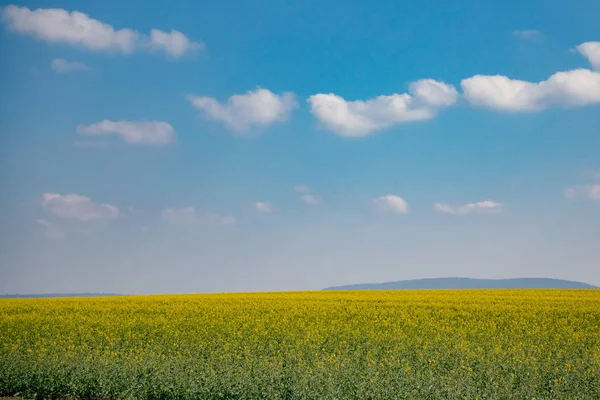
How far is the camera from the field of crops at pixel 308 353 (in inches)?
580

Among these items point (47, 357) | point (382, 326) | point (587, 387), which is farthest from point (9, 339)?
point (587, 387)

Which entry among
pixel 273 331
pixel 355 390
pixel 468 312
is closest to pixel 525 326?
pixel 468 312

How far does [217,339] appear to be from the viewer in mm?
21219

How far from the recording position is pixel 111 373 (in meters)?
15.9

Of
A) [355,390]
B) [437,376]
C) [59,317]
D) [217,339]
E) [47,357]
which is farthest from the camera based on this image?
[59,317]

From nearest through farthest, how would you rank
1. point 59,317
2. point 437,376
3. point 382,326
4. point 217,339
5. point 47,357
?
point 437,376 → point 47,357 → point 217,339 → point 382,326 → point 59,317

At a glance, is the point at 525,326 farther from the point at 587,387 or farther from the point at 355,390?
the point at 355,390

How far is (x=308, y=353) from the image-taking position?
61.3 feet

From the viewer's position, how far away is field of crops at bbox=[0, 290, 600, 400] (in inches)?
580

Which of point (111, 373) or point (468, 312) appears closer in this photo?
point (111, 373)

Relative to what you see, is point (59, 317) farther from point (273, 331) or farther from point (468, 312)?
point (468, 312)

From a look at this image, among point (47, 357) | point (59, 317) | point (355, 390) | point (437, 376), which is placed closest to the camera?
point (355, 390)

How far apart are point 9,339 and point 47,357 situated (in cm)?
533

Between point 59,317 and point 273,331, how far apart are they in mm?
12629
